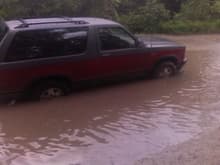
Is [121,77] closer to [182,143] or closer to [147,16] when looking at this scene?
[182,143]

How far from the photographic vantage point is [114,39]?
1018 cm

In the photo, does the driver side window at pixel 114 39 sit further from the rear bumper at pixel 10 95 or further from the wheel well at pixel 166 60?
the rear bumper at pixel 10 95

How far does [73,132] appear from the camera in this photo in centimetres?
793

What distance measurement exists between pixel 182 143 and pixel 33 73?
12.1ft

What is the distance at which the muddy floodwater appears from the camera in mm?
6980

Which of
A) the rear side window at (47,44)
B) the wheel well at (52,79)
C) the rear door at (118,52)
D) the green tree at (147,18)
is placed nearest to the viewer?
the rear side window at (47,44)

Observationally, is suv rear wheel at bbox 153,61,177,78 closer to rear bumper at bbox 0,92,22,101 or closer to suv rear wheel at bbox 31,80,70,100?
suv rear wheel at bbox 31,80,70,100

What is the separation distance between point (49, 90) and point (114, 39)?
→ 1945 mm

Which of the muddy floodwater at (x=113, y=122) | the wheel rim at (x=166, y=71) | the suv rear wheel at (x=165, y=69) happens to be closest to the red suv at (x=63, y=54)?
the suv rear wheel at (x=165, y=69)

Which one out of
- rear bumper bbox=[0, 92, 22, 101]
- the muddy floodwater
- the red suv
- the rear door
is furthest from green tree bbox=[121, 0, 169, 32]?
rear bumper bbox=[0, 92, 22, 101]

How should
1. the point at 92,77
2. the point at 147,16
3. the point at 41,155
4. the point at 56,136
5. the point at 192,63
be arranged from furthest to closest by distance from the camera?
1. the point at 147,16
2. the point at 192,63
3. the point at 92,77
4. the point at 56,136
5. the point at 41,155

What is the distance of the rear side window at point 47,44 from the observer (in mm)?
9094

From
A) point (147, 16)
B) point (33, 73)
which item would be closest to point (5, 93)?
point (33, 73)

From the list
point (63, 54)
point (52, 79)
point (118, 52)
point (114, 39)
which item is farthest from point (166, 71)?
point (52, 79)
